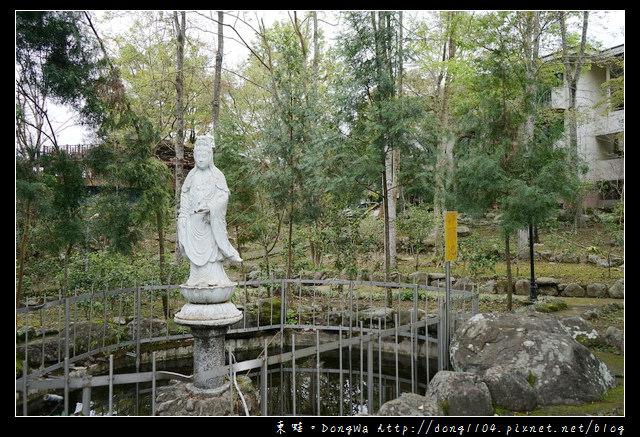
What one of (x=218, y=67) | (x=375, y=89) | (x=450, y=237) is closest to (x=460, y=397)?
(x=450, y=237)

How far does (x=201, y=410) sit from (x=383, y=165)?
6149 mm

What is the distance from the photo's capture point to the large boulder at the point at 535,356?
16.8 ft

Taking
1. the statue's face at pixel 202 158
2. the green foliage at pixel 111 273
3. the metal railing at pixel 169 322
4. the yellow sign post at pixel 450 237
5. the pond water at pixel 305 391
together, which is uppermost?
the statue's face at pixel 202 158

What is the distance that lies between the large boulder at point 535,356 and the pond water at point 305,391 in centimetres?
84

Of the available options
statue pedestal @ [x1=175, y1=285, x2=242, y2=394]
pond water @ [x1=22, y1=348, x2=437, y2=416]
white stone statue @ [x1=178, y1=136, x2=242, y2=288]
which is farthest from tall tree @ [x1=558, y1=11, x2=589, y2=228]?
statue pedestal @ [x1=175, y1=285, x2=242, y2=394]

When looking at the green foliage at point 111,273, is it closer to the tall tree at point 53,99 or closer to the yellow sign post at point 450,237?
the tall tree at point 53,99

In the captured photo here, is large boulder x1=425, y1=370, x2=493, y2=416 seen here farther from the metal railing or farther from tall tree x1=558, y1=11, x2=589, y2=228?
tall tree x1=558, y1=11, x2=589, y2=228

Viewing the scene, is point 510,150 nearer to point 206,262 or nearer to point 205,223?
point 205,223

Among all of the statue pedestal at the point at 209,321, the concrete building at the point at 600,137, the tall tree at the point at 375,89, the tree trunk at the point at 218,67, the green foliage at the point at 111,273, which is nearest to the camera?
the statue pedestal at the point at 209,321

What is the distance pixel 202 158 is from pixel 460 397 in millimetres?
4133

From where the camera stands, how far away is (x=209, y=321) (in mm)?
5539

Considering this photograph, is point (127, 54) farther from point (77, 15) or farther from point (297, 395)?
point (297, 395)

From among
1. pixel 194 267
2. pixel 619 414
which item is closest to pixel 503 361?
pixel 619 414

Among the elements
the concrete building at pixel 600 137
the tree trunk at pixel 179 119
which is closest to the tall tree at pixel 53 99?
the tree trunk at pixel 179 119
